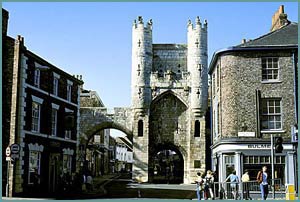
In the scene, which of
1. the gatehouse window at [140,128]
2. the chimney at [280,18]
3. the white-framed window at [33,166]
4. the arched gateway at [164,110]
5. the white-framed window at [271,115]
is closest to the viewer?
the white-framed window at [271,115]

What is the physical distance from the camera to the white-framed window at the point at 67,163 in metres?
31.2

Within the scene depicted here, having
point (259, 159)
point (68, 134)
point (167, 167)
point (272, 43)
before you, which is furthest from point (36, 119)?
point (167, 167)

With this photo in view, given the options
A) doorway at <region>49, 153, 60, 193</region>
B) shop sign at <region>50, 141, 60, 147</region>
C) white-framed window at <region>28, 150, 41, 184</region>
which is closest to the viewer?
white-framed window at <region>28, 150, 41, 184</region>

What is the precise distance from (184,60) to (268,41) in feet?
78.7

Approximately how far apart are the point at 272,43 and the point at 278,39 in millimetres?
829

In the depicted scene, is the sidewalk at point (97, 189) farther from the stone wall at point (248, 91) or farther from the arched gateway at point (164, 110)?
the stone wall at point (248, 91)

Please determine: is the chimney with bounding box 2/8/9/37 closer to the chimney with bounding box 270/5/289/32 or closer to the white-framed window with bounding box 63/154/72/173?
the white-framed window with bounding box 63/154/72/173

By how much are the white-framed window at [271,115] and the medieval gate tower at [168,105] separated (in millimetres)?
21215

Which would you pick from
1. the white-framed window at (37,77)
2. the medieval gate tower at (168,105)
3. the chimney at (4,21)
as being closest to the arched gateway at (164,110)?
the medieval gate tower at (168,105)

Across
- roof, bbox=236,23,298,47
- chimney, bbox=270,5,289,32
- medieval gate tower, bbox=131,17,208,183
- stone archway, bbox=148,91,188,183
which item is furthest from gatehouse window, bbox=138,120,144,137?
roof, bbox=236,23,298,47

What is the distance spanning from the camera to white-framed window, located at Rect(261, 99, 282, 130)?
24672 mm

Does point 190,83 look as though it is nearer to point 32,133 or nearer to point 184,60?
point 184,60

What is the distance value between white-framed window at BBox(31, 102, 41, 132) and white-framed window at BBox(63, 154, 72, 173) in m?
4.79

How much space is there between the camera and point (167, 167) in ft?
212
